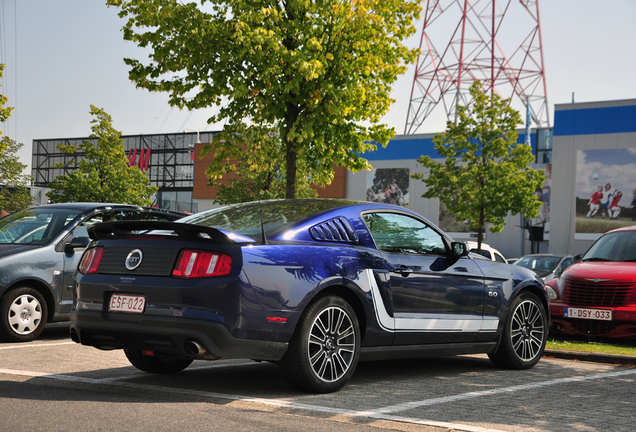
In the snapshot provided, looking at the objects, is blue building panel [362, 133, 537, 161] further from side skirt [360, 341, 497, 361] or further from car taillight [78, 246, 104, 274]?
car taillight [78, 246, 104, 274]

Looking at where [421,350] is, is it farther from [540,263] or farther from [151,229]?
[540,263]

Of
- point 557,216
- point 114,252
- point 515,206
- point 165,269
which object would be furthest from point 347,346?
point 557,216

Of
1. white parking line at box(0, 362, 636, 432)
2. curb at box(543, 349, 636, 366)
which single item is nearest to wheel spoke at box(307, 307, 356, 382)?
white parking line at box(0, 362, 636, 432)

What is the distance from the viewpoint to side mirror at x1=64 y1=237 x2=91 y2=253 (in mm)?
8281

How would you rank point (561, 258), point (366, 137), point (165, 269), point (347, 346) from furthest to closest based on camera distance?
point (561, 258) → point (366, 137) → point (347, 346) → point (165, 269)

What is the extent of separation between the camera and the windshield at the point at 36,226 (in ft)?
29.0

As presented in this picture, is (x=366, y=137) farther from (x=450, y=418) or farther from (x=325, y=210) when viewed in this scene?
(x=450, y=418)

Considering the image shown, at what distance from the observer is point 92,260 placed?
532 cm

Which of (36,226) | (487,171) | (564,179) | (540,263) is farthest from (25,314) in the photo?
(564,179)

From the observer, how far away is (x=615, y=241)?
1076 centimetres

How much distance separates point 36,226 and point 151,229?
467 centimetres

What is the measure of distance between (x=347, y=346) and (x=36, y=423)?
2291 mm

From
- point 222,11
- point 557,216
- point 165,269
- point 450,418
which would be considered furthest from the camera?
point 557,216

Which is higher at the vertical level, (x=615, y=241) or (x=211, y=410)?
(x=615, y=241)
